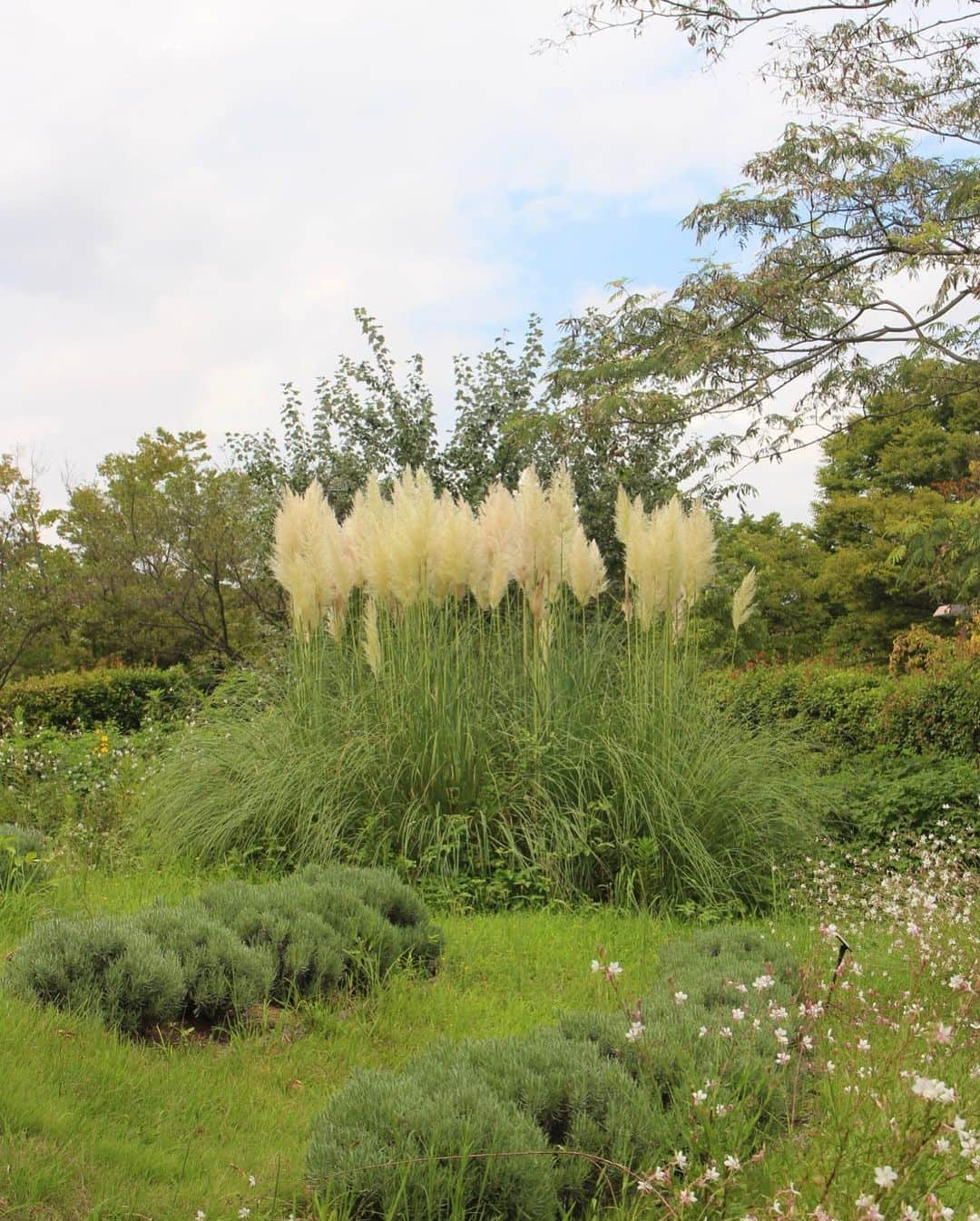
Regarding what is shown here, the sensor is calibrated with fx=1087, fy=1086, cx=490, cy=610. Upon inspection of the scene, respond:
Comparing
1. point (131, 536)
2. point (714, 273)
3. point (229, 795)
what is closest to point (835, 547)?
point (131, 536)

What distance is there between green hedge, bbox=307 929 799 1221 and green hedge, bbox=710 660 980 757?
513 centimetres

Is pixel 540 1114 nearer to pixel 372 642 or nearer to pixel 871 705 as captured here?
pixel 372 642

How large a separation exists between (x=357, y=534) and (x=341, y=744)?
1263 millimetres

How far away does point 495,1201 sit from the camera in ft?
7.61

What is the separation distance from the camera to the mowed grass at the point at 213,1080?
234 cm

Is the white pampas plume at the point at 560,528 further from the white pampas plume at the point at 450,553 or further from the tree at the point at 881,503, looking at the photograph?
the tree at the point at 881,503

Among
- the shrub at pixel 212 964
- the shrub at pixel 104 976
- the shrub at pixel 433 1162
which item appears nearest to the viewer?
the shrub at pixel 433 1162

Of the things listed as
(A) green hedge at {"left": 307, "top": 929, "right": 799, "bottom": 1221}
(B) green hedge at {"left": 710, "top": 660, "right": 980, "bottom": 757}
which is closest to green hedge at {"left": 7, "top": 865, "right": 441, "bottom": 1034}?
(A) green hedge at {"left": 307, "top": 929, "right": 799, "bottom": 1221}

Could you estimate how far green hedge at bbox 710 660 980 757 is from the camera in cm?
934

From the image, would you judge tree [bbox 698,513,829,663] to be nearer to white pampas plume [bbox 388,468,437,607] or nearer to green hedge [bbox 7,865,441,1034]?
white pampas plume [bbox 388,468,437,607]

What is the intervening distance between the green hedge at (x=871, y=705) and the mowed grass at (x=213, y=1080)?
4116 mm

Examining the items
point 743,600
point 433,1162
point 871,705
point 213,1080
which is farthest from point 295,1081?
point 871,705

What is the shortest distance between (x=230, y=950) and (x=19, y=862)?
5.65 ft

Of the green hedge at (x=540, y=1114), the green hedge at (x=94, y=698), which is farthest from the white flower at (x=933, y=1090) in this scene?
the green hedge at (x=94, y=698)
